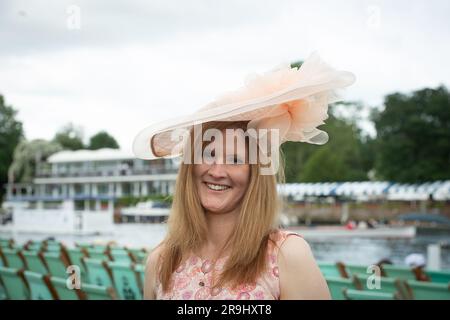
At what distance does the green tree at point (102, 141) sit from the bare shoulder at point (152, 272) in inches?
2565

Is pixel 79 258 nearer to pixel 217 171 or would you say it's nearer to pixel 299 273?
pixel 217 171

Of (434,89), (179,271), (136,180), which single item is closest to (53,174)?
(136,180)

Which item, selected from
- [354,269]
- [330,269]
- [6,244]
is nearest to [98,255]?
[330,269]

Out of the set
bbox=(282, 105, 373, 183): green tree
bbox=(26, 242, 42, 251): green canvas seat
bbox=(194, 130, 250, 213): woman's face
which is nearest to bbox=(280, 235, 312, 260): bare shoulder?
bbox=(194, 130, 250, 213): woman's face

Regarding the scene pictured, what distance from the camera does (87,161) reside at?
58.8m

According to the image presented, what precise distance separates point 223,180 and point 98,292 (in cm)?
125

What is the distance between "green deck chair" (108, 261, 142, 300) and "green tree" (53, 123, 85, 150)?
206 ft

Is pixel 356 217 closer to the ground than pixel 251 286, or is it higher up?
closer to the ground

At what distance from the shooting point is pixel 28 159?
164ft

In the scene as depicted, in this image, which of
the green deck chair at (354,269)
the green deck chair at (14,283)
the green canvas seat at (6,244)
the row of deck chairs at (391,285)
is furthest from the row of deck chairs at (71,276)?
the green deck chair at (354,269)

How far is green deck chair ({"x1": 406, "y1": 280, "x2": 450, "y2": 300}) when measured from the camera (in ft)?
9.74

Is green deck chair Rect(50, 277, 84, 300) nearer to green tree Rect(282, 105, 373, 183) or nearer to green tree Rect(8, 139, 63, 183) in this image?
green tree Rect(282, 105, 373, 183)
